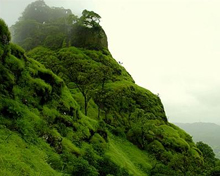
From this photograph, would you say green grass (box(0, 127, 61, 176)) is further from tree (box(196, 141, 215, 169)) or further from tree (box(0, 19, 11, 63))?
tree (box(196, 141, 215, 169))

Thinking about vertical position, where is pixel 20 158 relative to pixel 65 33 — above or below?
below

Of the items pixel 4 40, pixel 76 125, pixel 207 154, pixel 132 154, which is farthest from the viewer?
pixel 207 154

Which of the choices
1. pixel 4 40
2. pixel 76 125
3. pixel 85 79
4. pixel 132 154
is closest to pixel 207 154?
pixel 132 154

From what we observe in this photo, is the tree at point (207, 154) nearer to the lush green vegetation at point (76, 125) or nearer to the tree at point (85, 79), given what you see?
the lush green vegetation at point (76, 125)

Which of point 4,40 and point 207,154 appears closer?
point 4,40

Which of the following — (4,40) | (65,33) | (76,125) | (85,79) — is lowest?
(76,125)

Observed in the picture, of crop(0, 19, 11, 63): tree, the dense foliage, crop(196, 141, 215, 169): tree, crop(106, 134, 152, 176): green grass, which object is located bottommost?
crop(106, 134, 152, 176): green grass

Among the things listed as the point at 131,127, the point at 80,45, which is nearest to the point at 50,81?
the point at 131,127

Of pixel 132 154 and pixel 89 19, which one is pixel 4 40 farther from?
pixel 89 19

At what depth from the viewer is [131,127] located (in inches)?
2980

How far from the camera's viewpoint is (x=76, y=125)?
44.4m

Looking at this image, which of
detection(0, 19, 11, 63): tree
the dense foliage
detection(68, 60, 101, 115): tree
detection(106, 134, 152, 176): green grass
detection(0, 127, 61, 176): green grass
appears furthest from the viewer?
the dense foliage

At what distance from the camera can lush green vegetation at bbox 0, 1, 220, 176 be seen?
1115 inches

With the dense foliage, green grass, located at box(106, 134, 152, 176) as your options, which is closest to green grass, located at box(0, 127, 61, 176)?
green grass, located at box(106, 134, 152, 176)
